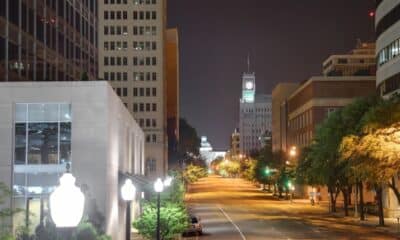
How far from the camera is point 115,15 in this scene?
148250 millimetres

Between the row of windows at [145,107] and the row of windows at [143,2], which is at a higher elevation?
the row of windows at [143,2]

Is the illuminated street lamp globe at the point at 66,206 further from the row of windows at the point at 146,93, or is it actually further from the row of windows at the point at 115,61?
the row of windows at the point at 115,61

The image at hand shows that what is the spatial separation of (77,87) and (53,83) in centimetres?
106

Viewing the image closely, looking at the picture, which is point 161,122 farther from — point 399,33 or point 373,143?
point 373,143

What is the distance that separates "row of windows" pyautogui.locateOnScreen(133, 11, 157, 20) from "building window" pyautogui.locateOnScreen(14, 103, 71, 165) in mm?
114500

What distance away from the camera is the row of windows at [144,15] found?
481ft

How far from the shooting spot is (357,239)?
48.0 meters

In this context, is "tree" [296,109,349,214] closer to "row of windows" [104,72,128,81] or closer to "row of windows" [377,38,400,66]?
"row of windows" [377,38,400,66]

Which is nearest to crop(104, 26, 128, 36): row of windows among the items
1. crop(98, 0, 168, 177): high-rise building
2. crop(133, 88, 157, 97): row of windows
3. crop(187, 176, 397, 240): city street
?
crop(98, 0, 168, 177): high-rise building

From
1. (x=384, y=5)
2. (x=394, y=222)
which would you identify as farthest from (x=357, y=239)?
(x=384, y=5)

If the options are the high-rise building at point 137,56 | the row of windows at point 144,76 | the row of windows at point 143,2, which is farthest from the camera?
the row of windows at point 143,2

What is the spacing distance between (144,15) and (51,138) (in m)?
116

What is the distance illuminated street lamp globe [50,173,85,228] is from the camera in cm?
886

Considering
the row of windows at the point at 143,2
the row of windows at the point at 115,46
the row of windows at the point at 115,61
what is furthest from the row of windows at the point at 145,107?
the row of windows at the point at 143,2
